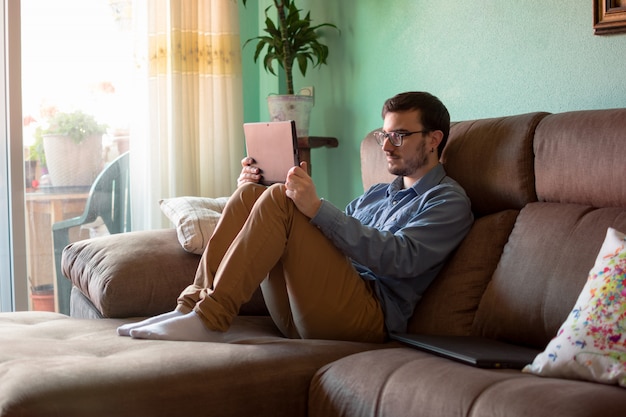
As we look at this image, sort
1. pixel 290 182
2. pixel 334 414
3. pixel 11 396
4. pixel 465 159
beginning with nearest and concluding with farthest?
pixel 11 396
pixel 334 414
pixel 290 182
pixel 465 159

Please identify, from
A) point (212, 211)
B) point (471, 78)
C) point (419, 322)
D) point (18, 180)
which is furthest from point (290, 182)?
point (18, 180)

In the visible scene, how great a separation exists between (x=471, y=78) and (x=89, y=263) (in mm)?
1364

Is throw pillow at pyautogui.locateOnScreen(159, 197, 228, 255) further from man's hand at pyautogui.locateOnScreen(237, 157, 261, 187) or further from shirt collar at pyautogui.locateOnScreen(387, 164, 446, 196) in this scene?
shirt collar at pyautogui.locateOnScreen(387, 164, 446, 196)

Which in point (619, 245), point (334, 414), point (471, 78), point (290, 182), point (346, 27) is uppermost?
point (346, 27)

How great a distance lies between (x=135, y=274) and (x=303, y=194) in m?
0.69

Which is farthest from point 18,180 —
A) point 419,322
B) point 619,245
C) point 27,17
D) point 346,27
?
point 619,245

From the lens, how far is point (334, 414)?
177cm

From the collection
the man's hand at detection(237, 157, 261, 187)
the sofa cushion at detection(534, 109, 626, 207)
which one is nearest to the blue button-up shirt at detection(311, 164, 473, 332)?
the sofa cushion at detection(534, 109, 626, 207)

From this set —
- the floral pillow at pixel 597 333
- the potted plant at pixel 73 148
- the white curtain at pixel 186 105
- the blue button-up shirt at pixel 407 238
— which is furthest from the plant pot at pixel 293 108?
the floral pillow at pixel 597 333

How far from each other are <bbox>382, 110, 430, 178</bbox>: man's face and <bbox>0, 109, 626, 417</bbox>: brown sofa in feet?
0.32

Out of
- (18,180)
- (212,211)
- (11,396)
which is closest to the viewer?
(11,396)

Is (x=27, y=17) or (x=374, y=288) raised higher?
(x=27, y=17)

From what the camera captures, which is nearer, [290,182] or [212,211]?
[290,182]

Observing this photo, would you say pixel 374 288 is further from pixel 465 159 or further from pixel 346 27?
pixel 346 27
